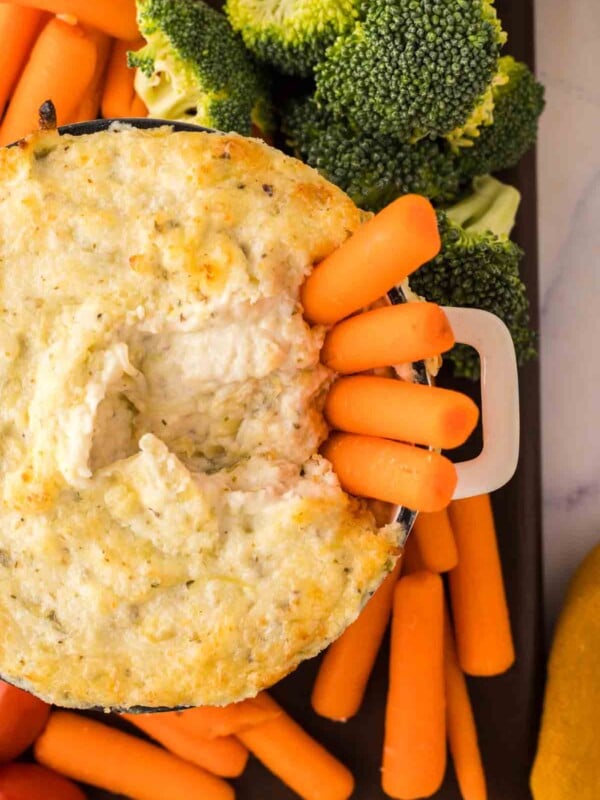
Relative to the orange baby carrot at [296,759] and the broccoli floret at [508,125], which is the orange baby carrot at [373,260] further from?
the orange baby carrot at [296,759]

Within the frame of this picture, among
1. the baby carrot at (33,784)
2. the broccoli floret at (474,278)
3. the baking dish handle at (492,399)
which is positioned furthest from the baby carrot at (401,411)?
the baby carrot at (33,784)

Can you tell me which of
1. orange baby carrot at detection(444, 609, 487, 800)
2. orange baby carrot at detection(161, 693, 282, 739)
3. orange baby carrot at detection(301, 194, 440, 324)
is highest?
orange baby carrot at detection(301, 194, 440, 324)

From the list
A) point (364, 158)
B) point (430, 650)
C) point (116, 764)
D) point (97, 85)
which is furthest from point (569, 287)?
point (116, 764)

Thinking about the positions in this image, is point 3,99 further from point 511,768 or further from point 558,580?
point 511,768

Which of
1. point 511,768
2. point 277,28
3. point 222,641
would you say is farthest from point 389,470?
point 511,768

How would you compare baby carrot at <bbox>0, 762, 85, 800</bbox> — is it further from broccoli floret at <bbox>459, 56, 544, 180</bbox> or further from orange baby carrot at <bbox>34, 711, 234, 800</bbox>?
broccoli floret at <bbox>459, 56, 544, 180</bbox>

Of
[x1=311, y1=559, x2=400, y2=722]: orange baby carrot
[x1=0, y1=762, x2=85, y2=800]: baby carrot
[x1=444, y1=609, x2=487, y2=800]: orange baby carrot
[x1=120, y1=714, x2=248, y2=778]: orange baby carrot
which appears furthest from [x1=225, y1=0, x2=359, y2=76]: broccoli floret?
Answer: [x1=0, y1=762, x2=85, y2=800]: baby carrot
